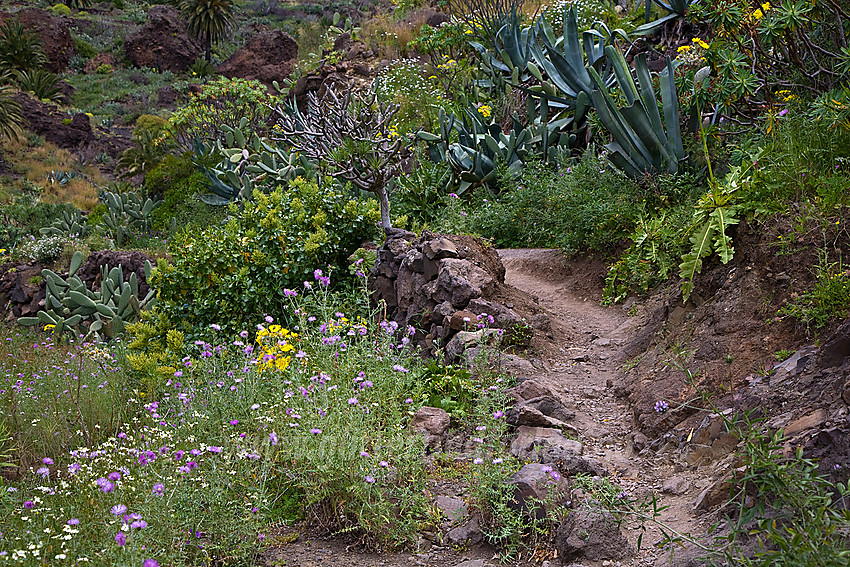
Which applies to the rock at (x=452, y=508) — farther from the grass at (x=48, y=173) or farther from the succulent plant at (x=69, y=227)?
the grass at (x=48, y=173)

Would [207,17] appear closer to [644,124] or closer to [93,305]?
[93,305]

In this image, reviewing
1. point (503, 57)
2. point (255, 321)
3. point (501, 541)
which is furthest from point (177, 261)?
point (503, 57)

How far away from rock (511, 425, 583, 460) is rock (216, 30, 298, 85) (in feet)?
76.6

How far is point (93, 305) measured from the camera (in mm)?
8781

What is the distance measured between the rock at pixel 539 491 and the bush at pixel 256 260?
388 centimetres

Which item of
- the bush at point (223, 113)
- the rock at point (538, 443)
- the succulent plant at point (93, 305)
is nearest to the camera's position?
the rock at point (538, 443)

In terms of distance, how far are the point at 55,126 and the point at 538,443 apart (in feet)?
85.5

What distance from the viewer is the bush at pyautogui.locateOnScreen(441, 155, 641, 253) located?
→ 256 inches

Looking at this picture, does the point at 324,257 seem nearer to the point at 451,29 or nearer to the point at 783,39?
the point at 783,39

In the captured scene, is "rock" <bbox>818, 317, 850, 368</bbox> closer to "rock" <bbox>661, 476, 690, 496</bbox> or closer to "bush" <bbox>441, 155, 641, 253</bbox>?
"rock" <bbox>661, 476, 690, 496</bbox>

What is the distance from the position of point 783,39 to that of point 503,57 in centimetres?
763

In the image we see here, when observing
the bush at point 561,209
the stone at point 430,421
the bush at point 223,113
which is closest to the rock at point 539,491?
the stone at point 430,421

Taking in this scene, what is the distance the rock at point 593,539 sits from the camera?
8.55ft

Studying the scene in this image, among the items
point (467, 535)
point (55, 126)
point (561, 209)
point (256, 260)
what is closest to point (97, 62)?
point (55, 126)
